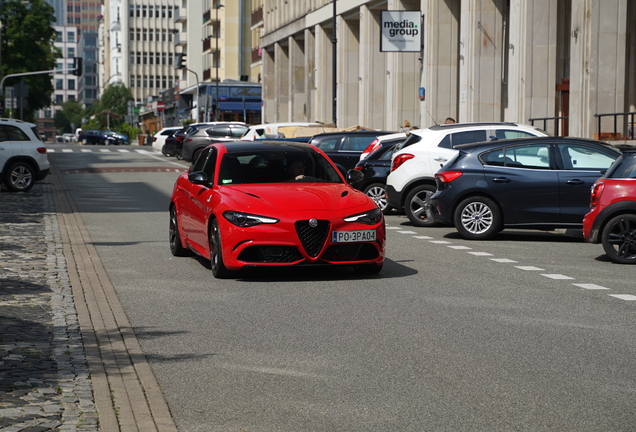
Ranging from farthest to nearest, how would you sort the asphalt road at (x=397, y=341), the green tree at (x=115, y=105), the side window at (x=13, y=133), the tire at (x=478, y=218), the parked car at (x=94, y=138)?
the green tree at (x=115, y=105) → the parked car at (x=94, y=138) → the side window at (x=13, y=133) → the tire at (x=478, y=218) → the asphalt road at (x=397, y=341)

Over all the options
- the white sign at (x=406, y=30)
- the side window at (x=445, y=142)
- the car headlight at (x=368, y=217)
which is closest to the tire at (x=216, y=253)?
the car headlight at (x=368, y=217)

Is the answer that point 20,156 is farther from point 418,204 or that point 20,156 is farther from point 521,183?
point 521,183

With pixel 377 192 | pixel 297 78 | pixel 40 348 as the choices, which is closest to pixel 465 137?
pixel 377 192

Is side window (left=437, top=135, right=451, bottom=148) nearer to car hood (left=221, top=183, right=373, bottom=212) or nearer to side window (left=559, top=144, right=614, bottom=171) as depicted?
side window (left=559, top=144, right=614, bottom=171)

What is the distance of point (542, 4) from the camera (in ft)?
107

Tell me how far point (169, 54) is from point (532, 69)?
131091 mm

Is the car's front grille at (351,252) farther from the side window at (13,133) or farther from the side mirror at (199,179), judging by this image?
the side window at (13,133)

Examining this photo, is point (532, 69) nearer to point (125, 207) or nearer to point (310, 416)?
point (125, 207)

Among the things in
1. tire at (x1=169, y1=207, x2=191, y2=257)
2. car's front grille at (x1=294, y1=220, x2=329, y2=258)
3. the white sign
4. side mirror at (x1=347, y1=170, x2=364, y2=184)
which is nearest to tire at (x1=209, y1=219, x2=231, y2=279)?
car's front grille at (x1=294, y1=220, x2=329, y2=258)

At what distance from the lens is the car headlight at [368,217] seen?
11.4 meters

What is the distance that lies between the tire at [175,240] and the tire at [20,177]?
14.2 m

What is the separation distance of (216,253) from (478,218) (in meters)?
6.01

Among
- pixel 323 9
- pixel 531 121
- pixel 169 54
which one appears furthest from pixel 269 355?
pixel 169 54

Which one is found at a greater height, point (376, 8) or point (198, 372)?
point (376, 8)
